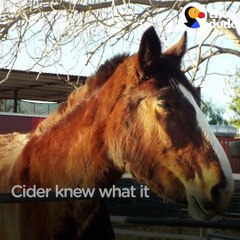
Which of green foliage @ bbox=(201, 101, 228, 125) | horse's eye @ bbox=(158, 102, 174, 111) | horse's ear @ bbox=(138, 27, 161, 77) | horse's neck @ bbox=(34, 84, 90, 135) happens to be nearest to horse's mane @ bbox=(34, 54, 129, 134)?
horse's neck @ bbox=(34, 84, 90, 135)

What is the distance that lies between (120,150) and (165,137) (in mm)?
249

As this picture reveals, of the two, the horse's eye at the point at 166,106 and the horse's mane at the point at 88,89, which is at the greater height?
the horse's mane at the point at 88,89

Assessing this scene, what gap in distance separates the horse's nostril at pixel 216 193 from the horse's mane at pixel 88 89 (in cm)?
84

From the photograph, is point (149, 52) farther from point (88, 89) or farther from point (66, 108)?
point (66, 108)

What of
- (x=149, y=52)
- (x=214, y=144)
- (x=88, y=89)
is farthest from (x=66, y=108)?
(x=214, y=144)

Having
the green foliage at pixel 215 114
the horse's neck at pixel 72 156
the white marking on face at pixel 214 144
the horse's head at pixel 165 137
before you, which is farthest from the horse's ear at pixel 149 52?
the green foliage at pixel 215 114

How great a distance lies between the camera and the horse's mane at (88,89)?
2863 millimetres

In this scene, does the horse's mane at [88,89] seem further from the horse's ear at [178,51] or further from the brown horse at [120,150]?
the horse's ear at [178,51]

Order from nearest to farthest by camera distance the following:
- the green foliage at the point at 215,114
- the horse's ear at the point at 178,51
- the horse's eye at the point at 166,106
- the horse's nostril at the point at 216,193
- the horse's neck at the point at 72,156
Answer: the horse's nostril at the point at 216,193, the horse's eye at the point at 166,106, the horse's neck at the point at 72,156, the horse's ear at the point at 178,51, the green foliage at the point at 215,114

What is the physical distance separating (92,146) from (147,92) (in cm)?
41

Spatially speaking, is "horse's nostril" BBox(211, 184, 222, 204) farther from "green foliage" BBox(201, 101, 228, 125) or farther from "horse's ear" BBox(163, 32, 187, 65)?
"green foliage" BBox(201, 101, 228, 125)

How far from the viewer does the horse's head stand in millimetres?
2443

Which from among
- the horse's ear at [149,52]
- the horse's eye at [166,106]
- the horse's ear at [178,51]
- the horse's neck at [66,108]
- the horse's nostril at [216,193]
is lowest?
the horse's nostril at [216,193]

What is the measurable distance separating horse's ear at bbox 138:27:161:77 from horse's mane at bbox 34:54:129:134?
24cm
